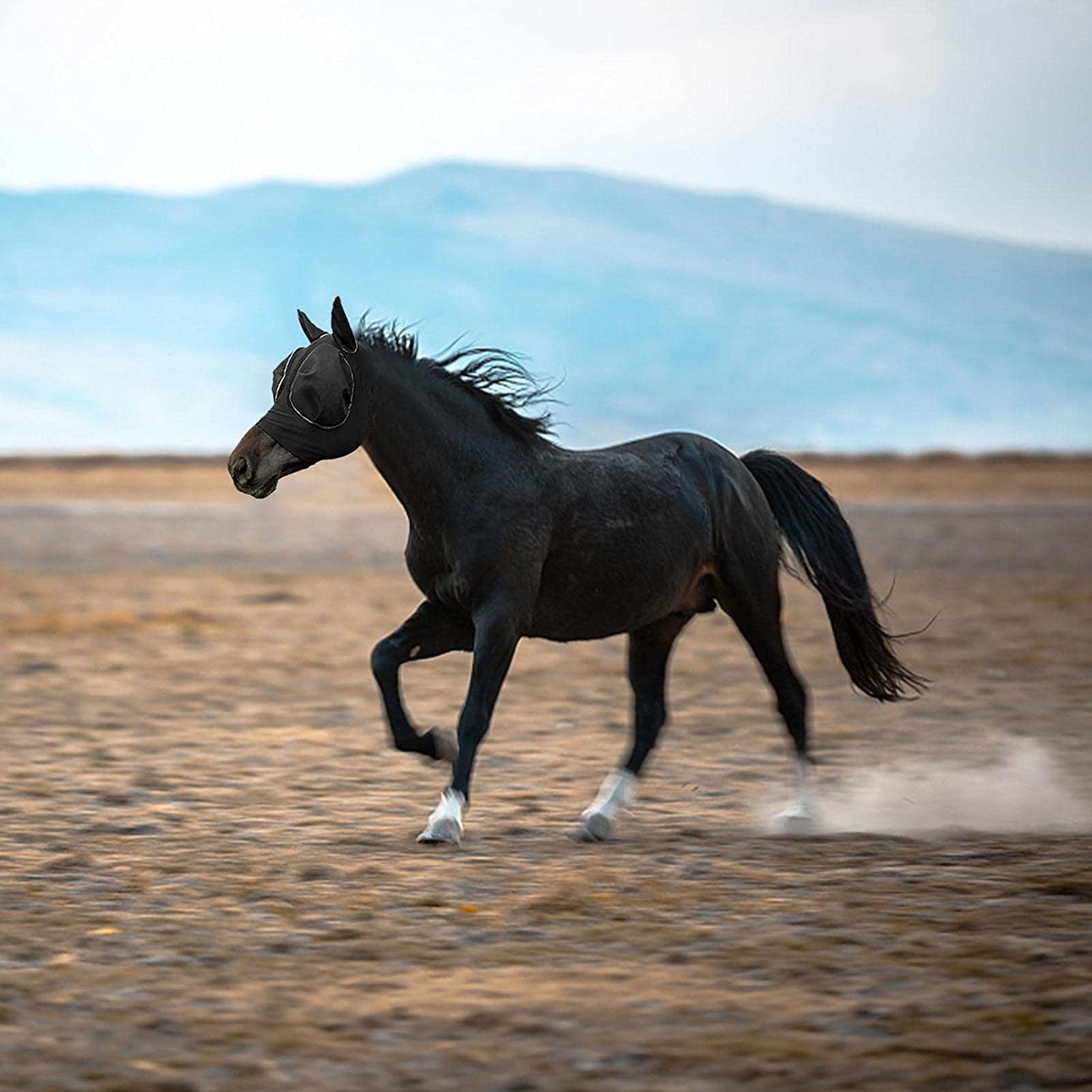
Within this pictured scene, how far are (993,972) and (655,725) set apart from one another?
2977 mm

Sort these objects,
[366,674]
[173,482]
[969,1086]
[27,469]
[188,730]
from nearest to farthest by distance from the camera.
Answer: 1. [969,1086]
2. [188,730]
3. [366,674]
4. [173,482]
5. [27,469]

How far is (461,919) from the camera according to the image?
636 centimetres

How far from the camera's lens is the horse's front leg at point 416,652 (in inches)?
299

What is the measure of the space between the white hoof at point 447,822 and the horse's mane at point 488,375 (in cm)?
156

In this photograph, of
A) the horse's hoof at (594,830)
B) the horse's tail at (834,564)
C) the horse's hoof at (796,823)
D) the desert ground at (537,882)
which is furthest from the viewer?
the horse's tail at (834,564)

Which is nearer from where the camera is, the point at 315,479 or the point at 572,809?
the point at 572,809

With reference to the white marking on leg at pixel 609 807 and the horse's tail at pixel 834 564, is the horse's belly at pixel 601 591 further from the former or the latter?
the horse's tail at pixel 834 564

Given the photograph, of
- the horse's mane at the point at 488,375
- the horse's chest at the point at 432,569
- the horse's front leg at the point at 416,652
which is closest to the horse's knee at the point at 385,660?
the horse's front leg at the point at 416,652

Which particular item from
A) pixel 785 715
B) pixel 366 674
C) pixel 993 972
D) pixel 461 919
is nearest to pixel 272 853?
pixel 461 919

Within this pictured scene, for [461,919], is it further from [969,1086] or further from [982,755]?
[982,755]

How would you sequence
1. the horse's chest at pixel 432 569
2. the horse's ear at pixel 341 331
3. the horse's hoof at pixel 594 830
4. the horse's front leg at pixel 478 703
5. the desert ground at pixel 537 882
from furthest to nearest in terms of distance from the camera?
the horse's hoof at pixel 594 830, the horse's chest at pixel 432 569, the horse's front leg at pixel 478 703, the horse's ear at pixel 341 331, the desert ground at pixel 537 882

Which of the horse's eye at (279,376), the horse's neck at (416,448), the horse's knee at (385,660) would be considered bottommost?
the horse's knee at (385,660)

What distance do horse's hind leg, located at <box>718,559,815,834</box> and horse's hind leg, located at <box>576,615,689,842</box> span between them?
0.33 metres

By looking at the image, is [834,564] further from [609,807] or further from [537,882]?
[537,882]
